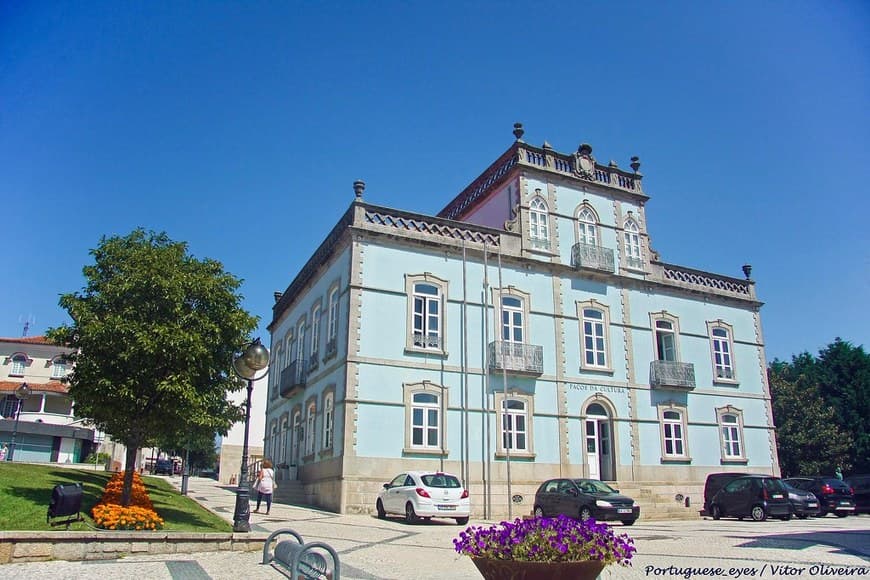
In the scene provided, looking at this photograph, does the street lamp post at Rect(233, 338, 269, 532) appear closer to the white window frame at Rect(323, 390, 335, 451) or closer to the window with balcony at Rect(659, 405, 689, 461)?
the white window frame at Rect(323, 390, 335, 451)

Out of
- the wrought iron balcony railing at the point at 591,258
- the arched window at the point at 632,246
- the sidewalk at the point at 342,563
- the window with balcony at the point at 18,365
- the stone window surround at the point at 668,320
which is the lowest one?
the sidewalk at the point at 342,563

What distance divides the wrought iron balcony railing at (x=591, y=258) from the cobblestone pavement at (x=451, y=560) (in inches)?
495

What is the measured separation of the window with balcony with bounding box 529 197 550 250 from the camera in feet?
86.6

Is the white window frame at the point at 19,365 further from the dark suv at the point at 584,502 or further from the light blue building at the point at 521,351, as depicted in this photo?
the dark suv at the point at 584,502

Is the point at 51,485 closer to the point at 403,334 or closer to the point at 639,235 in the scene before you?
the point at 403,334

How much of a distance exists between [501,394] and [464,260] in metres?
4.94

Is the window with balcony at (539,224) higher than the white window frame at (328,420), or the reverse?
the window with balcony at (539,224)

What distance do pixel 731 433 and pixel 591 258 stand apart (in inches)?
389

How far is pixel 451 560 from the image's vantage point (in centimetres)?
1112

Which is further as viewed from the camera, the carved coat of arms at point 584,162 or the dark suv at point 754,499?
the carved coat of arms at point 584,162

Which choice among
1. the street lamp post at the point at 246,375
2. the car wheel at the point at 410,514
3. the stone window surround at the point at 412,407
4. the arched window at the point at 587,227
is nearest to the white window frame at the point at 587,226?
the arched window at the point at 587,227

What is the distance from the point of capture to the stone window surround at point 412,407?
22.1 meters

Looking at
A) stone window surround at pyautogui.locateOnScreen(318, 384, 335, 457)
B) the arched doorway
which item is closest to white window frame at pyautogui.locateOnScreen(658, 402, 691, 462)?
the arched doorway

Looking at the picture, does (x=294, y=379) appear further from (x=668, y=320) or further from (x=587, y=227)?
(x=668, y=320)
